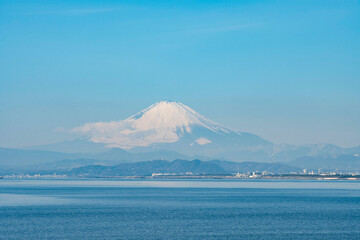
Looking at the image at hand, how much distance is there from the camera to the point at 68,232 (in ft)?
208

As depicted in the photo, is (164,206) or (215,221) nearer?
(215,221)

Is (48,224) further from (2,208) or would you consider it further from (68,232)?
(2,208)

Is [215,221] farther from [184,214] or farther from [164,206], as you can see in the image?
[164,206]

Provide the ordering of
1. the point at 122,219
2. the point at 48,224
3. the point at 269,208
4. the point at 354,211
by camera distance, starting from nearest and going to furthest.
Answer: the point at 48,224
the point at 122,219
the point at 354,211
the point at 269,208

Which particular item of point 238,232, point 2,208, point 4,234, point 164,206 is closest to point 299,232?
point 238,232

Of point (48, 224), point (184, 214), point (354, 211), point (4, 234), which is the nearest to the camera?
point (4, 234)

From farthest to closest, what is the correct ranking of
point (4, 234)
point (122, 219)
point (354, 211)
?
1. point (354, 211)
2. point (122, 219)
3. point (4, 234)

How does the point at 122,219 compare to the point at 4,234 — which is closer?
the point at 4,234

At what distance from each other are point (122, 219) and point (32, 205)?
92.4 ft

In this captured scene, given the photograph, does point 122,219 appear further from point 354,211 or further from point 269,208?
point 354,211

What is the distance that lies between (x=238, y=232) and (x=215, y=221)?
10061 millimetres

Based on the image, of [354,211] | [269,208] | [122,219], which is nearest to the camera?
[122,219]

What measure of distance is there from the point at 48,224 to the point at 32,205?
30.1 m

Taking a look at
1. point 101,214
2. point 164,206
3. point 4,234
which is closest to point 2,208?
point 101,214
